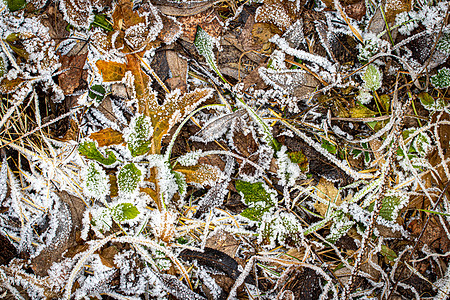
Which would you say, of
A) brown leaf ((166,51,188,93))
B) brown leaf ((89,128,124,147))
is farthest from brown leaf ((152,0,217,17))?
brown leaf ((89,128,124,147))

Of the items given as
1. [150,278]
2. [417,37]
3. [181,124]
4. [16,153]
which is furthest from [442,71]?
[16,153]

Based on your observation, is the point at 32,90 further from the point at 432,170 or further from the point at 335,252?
the point at 432,170

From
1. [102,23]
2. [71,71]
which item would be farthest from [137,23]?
[71,71]

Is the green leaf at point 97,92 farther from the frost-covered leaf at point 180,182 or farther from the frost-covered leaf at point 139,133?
the frost-covered leaf at point 180,182

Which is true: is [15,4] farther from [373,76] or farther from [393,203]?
[393,203]

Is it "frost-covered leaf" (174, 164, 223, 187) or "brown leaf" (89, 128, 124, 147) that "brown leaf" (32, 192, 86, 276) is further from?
"frost-covered leaf" (174, 164, 223, 187)

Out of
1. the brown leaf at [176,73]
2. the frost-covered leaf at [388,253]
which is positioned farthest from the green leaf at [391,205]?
the brown leaf at [176,73]
